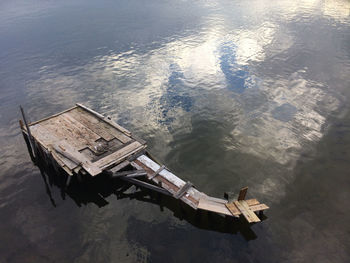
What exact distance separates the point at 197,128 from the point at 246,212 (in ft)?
39.6

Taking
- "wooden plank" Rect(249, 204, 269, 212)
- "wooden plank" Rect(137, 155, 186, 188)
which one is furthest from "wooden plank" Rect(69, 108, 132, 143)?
"wooden plank" Rect(249, 204, 269, 212)

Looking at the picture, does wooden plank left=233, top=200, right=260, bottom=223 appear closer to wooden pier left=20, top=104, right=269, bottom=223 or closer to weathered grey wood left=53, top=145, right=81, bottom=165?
wooden pier left=20, top=104, right=269, bottom=223

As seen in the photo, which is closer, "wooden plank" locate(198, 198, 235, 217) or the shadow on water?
"wooden plank" locate(198, 198, 235, 217)

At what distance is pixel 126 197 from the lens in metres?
18.9

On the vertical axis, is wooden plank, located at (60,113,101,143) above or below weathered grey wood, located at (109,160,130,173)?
above

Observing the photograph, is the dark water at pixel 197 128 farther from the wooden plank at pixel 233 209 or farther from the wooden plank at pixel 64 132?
the wooden plank at pixel 64 132

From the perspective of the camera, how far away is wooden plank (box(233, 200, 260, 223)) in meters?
14.9

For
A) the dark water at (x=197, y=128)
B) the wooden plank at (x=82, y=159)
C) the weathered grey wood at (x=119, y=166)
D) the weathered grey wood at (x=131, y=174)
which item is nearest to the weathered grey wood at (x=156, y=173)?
the weathered grey wood at (x=131, y=174)

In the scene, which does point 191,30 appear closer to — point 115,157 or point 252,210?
point 115,157

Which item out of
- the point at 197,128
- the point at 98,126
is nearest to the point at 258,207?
the point at 197,128

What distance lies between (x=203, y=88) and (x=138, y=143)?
1616cm

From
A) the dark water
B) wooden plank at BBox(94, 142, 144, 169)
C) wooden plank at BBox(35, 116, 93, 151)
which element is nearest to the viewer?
the dark water

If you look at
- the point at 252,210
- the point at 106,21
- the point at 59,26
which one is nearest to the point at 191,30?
the point at 106,21

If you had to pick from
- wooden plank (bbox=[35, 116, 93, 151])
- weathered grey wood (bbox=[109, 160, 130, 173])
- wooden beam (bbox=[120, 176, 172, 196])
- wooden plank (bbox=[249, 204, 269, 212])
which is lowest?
wooden beam (bbox=[120, 176, 172, 196])
